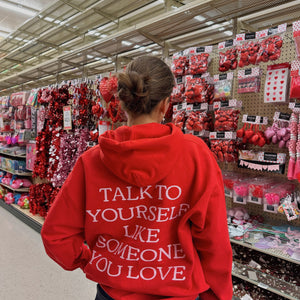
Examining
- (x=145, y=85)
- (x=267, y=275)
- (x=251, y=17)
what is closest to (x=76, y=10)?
(x=251, y=17)

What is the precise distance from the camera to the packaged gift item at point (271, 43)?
183cm

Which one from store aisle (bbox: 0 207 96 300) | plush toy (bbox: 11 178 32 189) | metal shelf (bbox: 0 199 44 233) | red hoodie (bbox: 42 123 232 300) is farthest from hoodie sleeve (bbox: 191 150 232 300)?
plush toy (bbox: 11 178 32 189)

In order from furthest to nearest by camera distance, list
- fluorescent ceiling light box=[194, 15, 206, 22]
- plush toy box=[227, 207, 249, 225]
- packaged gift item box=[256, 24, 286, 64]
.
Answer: fluorescent ceiling light box=[194, 15, 206, 22] < plush toy box=[227, 207, 249, 225] < packaged gift item box=[256, 24, 286, 64]

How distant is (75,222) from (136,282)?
0.32 metres

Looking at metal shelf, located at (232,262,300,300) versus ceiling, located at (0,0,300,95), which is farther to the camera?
ceiling, located at (0,0,300,95)

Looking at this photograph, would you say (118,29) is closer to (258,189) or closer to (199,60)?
(199,60)

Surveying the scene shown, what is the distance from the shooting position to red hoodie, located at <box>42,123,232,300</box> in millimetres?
907

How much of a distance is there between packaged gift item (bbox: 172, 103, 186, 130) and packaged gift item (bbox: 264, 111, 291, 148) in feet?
2.28

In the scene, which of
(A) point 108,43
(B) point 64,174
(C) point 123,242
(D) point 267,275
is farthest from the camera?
(B) point 64,174

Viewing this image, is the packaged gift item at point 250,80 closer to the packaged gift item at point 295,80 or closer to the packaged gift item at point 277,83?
the packaged gift item at point 277,83

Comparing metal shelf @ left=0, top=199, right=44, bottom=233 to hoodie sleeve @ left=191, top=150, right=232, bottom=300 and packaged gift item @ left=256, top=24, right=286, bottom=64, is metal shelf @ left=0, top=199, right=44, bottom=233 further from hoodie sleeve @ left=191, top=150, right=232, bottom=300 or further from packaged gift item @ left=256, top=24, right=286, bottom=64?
packaged gift item @ left=256, top=24, right=286, bottom=64

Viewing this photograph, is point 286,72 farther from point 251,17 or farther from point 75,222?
point 75,222

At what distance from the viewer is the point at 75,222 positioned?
105cm

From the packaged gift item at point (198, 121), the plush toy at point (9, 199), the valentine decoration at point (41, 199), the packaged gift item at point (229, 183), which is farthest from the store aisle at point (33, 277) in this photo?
the packaged gift item at point (198, 121)
